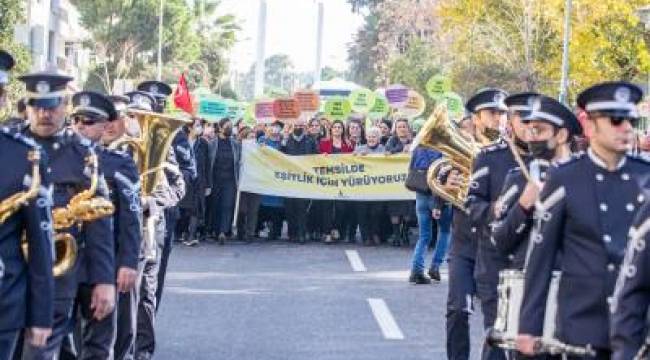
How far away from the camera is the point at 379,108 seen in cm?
3522

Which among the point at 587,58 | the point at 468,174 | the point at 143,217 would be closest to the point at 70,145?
the point at 143,217

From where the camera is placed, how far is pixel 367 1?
108438 millimetres

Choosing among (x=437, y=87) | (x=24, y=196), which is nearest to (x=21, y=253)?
(x=24, y=196)

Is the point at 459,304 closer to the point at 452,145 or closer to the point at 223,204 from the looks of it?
the point at 452,145

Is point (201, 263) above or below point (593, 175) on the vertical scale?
below

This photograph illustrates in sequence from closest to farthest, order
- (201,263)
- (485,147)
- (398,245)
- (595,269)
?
(595,269) → (485,147) → (201,263) → (398,245)

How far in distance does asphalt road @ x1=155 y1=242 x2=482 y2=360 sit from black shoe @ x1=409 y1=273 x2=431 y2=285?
0.36 ft

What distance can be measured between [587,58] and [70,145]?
40.2 metres

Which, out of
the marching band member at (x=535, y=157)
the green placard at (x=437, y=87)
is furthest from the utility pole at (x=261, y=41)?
the marching band member at (x=535, y=157)

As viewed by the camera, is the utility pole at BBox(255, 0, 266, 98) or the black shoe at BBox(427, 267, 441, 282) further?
the utility pole at BBox(255, 0, 266, 98)

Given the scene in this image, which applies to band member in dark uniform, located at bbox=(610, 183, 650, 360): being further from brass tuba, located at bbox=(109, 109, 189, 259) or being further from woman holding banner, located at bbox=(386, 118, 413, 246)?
woman holding banner, located at bbox=(386, 118, 413, 246)

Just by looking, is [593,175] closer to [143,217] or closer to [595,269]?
[595,269]

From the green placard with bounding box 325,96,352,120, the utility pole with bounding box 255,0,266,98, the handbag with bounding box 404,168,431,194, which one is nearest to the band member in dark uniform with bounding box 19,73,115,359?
the handbag with bounding box 404,168,431,194

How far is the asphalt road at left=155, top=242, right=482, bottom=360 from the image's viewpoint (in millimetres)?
12899
